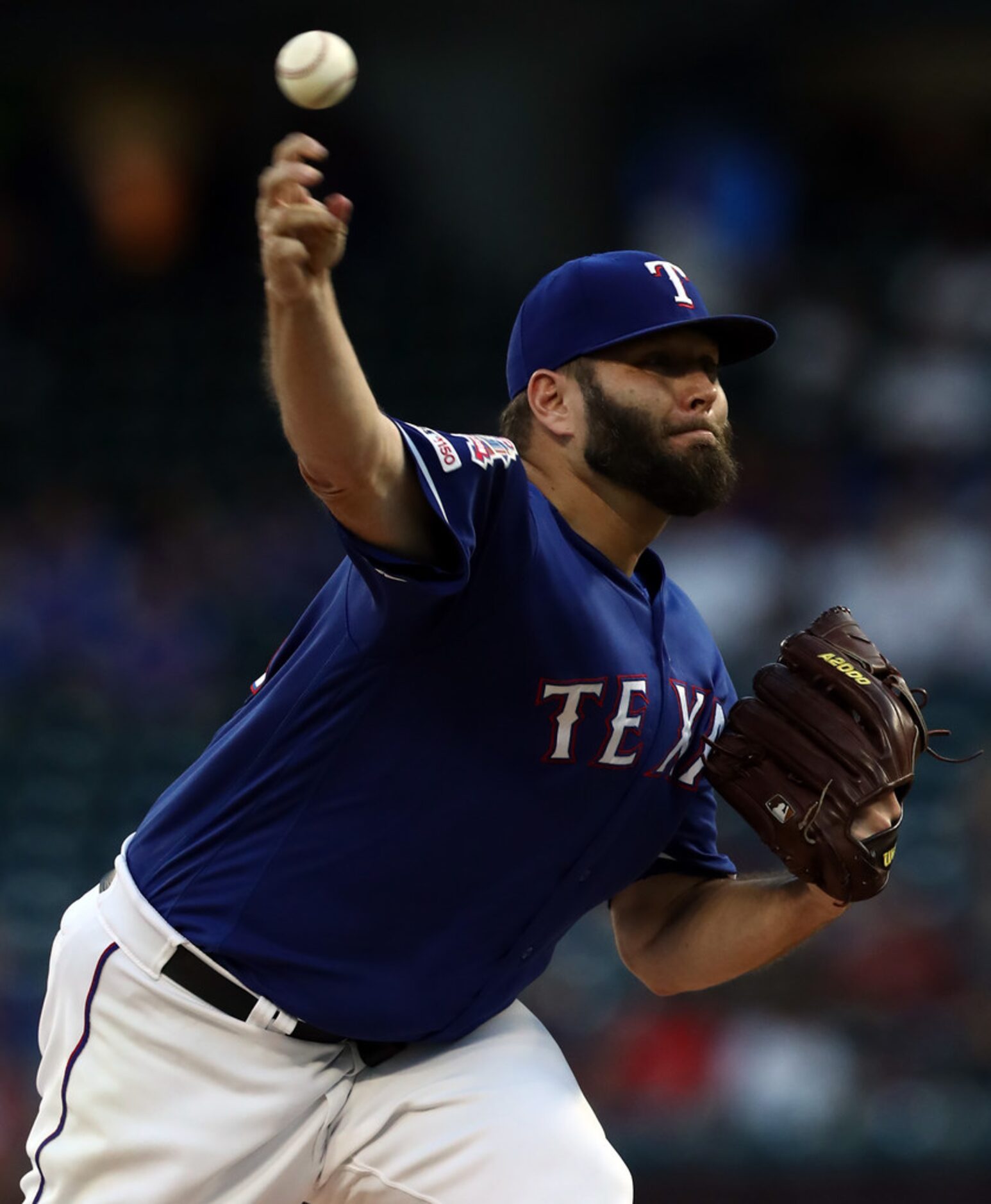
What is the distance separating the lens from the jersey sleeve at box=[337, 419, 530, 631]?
2.28m

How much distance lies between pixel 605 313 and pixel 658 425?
0.22 m

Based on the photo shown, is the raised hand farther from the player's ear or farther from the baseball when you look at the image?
the player's ear

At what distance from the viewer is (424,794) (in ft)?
8.76

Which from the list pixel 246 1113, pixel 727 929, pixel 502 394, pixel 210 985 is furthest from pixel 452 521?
pixel 502 394

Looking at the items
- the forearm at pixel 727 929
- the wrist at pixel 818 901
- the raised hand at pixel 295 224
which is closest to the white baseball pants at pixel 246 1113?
the forearm at pixel 727 929

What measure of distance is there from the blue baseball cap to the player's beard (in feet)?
0.30

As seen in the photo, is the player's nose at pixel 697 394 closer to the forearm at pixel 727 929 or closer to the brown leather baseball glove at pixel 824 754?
the brown leather baseball glove at pixel 824 754

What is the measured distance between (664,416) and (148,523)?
6068mm

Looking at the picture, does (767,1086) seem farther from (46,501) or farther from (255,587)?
(46,501)

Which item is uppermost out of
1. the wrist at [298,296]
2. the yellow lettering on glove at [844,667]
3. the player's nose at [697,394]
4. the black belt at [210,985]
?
the wrist at [298,296]

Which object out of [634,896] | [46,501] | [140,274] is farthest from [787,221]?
[634,896]

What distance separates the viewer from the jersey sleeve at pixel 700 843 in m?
3.24

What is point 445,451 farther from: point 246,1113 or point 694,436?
point 246,1113

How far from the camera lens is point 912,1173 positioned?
606 cm
